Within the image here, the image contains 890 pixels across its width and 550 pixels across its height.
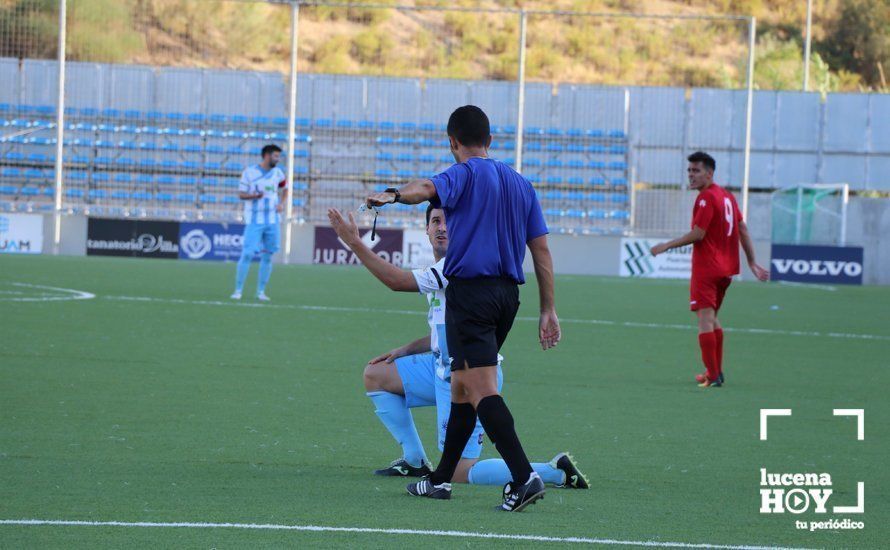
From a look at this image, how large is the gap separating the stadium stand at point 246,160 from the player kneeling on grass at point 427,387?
26.6 metres

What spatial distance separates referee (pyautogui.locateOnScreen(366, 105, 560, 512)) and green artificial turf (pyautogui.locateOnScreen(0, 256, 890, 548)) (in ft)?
0.95

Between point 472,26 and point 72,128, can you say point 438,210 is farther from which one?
point 472,26

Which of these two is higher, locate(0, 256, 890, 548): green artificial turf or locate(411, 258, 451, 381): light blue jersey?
locate(411, 258, 451, 381): light blue jersey

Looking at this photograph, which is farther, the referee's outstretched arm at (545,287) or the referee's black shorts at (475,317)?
the referee's outstretched arm at (545,287)

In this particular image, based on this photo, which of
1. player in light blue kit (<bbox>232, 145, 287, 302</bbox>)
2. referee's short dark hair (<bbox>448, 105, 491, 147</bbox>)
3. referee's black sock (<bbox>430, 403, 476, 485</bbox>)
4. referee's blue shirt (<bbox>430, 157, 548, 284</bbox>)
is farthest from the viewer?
player in light blue kit (<bbox>232, 145, 287, 302</bbox>)

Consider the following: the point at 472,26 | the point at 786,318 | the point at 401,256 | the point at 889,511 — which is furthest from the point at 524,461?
the point at 472,26

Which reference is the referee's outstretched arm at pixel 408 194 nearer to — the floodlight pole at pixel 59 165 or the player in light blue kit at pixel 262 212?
the player in light blue kit at pixel 262 212

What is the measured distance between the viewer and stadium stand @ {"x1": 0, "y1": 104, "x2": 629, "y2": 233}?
3403 cm

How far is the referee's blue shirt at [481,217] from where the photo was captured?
5.70m

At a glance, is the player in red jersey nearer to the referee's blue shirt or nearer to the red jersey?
the red jersey

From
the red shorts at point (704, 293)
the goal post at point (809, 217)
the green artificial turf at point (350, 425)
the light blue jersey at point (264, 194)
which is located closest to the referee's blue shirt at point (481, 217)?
the green artificial turf at point (350, 425)

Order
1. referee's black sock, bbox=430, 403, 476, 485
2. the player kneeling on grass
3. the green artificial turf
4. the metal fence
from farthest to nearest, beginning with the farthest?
the metal fence < the player kneeling on grass < referee's black sock, bbox=430, 403, 476, 485 < the green artificial turf

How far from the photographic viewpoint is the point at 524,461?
576cm

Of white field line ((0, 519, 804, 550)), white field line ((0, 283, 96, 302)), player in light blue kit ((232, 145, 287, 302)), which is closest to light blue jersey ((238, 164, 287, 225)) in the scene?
player in light blue kit ((232, 145, 287, 302))
